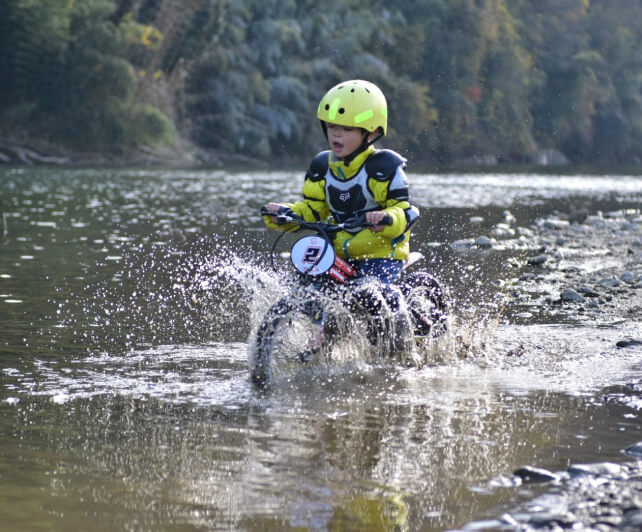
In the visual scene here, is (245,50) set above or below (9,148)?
above

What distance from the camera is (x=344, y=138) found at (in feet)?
22.5

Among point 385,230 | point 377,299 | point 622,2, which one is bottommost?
point 377,299

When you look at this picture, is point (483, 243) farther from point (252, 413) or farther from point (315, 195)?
point (252, 413)

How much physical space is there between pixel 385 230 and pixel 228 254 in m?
7.68

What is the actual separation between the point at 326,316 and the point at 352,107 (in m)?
1.35

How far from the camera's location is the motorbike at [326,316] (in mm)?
6496

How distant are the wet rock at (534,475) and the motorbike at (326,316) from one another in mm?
2197

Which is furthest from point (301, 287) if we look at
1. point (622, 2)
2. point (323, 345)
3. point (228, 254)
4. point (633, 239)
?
point (622, 2)

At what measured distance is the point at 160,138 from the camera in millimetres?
47188

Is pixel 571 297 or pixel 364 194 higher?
pixel 364 194

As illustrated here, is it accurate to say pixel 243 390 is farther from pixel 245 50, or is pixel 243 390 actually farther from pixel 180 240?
pixel 245 50

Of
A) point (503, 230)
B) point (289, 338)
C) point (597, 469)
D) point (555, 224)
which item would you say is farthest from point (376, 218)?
point (555, 224)

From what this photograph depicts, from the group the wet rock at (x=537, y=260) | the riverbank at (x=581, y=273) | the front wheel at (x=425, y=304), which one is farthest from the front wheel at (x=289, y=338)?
the wet rock at (x=537, y=260)

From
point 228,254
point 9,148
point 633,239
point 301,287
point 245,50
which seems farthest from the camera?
point 245,50
